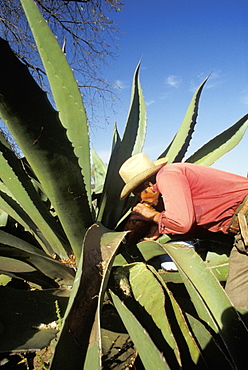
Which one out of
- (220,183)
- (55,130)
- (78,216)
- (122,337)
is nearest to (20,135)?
(55,130)

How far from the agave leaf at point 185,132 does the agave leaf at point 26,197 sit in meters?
0.81

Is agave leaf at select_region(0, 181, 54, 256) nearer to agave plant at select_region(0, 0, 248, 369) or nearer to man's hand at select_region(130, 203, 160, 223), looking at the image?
agave plant at select_region(0, 0, 248, 369)

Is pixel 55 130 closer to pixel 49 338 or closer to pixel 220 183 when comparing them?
pixel 49 338

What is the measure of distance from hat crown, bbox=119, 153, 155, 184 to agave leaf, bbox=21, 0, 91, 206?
224 millimetres

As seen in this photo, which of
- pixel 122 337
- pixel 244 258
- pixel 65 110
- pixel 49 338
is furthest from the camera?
pixel 244 258

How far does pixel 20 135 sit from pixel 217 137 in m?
1.30

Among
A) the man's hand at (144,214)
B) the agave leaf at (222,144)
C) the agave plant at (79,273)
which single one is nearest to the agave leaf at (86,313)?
the agave plant at (79,273)

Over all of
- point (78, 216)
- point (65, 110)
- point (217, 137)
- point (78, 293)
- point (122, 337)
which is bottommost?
point (122, 337)

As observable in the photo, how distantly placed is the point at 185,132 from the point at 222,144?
0.29 m

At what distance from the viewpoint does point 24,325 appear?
903mm

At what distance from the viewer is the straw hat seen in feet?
4.62

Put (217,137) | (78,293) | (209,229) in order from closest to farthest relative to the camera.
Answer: (78,293) < (209,229) < (217,137)

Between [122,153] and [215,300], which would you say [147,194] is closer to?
[122,153]

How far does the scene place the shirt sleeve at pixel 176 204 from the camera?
1.30 metres
